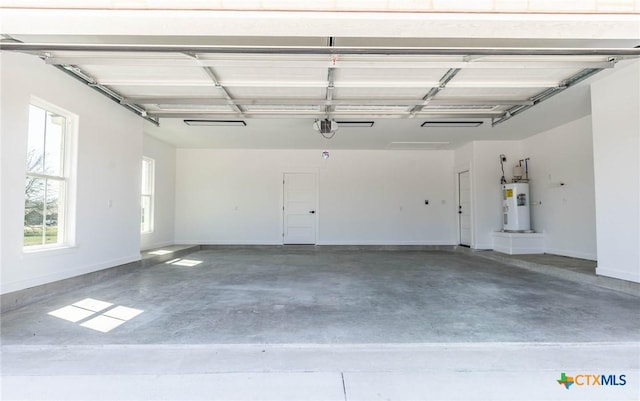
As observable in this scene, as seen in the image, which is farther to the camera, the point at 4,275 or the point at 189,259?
the point at 189,259

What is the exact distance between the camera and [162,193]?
8.02 metres

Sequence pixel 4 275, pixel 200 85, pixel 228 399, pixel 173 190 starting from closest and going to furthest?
pixel 228 399 → pixel 4 275 → pixel 200 85 → pixel 173 190

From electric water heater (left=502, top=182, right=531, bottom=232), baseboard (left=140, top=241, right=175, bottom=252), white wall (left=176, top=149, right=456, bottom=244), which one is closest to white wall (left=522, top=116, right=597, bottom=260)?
electric water heater (left=502, top=182, right=531, bottom=232)

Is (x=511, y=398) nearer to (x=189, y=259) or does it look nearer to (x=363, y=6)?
(x=363, y=6)

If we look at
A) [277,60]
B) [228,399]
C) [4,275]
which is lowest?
[228,399]

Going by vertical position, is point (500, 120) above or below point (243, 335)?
above

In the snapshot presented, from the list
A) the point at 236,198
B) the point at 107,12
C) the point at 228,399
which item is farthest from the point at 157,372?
the point at 236,198

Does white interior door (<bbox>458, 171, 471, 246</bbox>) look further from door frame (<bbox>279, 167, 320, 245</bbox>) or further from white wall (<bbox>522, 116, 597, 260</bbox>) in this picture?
door frame (<bbox>279, 167, 320, 245</bbox>)

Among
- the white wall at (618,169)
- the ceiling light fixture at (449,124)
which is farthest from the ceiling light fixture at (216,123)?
the white wall at (618,169)

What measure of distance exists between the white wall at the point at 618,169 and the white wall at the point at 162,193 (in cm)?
803

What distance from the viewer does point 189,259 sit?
22.2 ft

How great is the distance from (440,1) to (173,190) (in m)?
→ 8.12

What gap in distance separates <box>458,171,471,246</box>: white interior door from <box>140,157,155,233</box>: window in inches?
297

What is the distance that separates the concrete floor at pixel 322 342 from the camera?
6.15ft
